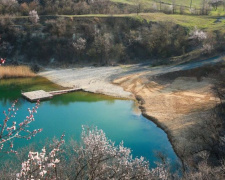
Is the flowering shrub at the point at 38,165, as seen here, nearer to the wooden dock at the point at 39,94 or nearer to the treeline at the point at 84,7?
the wooden dock at the point at 39,94

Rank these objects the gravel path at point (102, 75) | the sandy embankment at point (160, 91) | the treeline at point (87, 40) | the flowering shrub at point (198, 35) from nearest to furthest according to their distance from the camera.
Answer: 1. the sandy embankment at point (160, 91)
2. the gravel path at point (102, 75)
3. the flowering shrub at point (198, 35)
4. the treeline at point (87, 40)

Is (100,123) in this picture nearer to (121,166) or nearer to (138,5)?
(121,166)

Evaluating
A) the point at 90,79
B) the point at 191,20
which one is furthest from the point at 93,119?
the point at 191,20

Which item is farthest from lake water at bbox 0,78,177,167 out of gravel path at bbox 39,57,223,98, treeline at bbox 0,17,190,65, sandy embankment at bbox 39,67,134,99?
treeline at bbox 0,17,190,65

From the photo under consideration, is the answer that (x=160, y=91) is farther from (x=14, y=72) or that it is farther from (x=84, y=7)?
(x=84, y=7)

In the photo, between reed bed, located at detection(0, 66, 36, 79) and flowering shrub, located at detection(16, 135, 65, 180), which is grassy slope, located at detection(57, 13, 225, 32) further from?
flowering shrub, located at detection(16, 135, 65, 180)

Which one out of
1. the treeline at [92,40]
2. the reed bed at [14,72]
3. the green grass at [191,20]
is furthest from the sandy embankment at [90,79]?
the green grass at [191,20]

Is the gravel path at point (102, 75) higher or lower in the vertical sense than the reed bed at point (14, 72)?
lower

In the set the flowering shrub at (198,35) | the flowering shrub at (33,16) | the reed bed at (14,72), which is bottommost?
the reed bed at (14,72)
